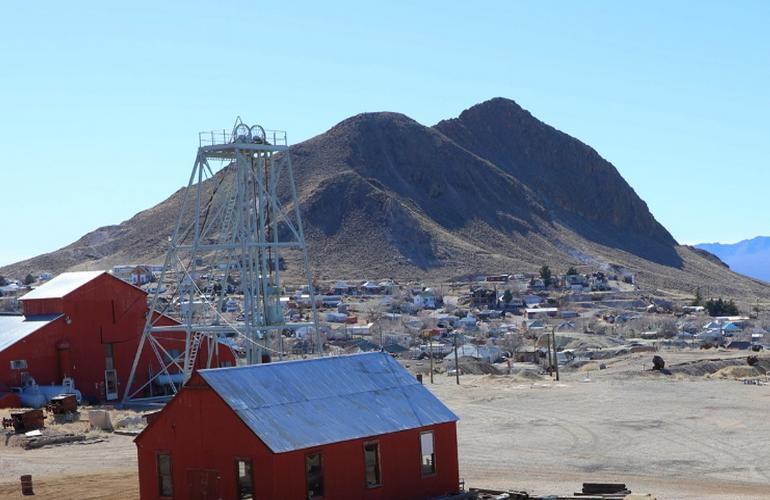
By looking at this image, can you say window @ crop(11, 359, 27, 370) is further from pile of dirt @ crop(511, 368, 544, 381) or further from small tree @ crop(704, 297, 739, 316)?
small tree @ crop(704, 297, 739, 316)

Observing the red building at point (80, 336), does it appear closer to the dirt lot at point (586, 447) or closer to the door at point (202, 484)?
the dirt lot at point (586, 447)

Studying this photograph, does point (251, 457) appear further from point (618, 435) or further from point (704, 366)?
point (704, 366)

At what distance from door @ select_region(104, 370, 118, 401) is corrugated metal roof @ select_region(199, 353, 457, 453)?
→ 91.2ft

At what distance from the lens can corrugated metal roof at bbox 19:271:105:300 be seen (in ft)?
178

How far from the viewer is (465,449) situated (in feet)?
127

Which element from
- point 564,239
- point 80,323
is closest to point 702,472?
point 80,323

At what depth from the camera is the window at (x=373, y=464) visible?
26.7 meters

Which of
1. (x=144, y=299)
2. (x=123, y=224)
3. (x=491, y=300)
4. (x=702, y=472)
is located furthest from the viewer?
(x=123, y=224)

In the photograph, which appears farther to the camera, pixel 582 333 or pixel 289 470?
pixel 582 333

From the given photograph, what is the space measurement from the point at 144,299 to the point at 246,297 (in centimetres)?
754

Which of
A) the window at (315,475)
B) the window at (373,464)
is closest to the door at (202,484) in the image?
the window at (315,475)

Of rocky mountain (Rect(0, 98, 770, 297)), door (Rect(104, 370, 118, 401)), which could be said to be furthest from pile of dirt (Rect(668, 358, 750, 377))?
rocky mountain (Rect(0, 98, 770, 297))

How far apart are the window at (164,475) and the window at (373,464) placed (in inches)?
169

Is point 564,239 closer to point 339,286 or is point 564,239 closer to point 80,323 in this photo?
point 339,286
